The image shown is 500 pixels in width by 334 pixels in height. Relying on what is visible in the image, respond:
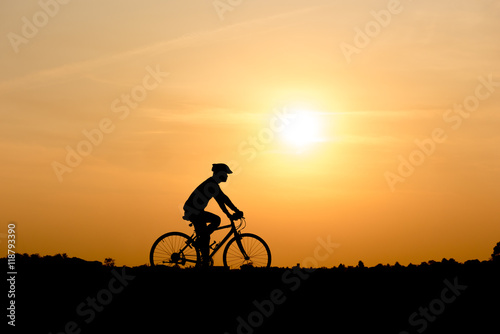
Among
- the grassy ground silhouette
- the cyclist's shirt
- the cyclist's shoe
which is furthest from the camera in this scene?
the cyclist's shoe

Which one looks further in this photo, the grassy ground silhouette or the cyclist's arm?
the cyclist's arm

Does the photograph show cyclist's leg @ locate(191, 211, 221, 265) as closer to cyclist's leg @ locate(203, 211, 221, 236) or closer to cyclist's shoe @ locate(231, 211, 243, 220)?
cyclist's leg @ locate(203, 211, 221, 236)

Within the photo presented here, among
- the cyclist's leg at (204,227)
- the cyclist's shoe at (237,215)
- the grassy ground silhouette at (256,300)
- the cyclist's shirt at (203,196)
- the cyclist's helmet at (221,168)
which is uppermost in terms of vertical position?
the cyclist's helmet at (221,168)

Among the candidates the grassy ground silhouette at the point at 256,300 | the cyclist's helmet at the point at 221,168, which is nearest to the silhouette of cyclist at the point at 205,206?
the cyclist's helmet at the point at 221,168

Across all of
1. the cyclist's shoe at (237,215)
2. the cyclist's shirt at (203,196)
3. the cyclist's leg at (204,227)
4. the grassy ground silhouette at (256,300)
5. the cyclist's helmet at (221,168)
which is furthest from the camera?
the cyclist's shoe at (237,215)

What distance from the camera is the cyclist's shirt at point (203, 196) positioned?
1867 centimetres

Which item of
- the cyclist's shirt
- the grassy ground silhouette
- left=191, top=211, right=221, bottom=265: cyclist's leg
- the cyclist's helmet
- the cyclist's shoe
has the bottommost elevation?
the grassy ground silhouette

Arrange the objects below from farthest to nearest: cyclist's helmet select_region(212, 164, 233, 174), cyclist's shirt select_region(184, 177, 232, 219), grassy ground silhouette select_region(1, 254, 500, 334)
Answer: cyclist's shirt select_region(184, 177, 232, 219) < cyclist's helmet select_region(212, 164, 233, 174) < grassy ground silhouette select_region(1, 254, 500, 334)

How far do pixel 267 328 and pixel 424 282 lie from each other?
13.7 feet

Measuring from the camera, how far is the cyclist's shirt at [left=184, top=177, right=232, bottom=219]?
18672mm

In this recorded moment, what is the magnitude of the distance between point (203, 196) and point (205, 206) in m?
0.27

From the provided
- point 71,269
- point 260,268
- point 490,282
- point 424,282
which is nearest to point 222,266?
point 260,268

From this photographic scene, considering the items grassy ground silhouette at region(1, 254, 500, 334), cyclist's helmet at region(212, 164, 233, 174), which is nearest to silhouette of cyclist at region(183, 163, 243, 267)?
cyclist's helmet at region(212, 164, 233, 174)

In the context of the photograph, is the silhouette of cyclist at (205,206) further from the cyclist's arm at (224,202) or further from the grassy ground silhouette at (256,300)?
the grassy ground silhouette at (256,300)
